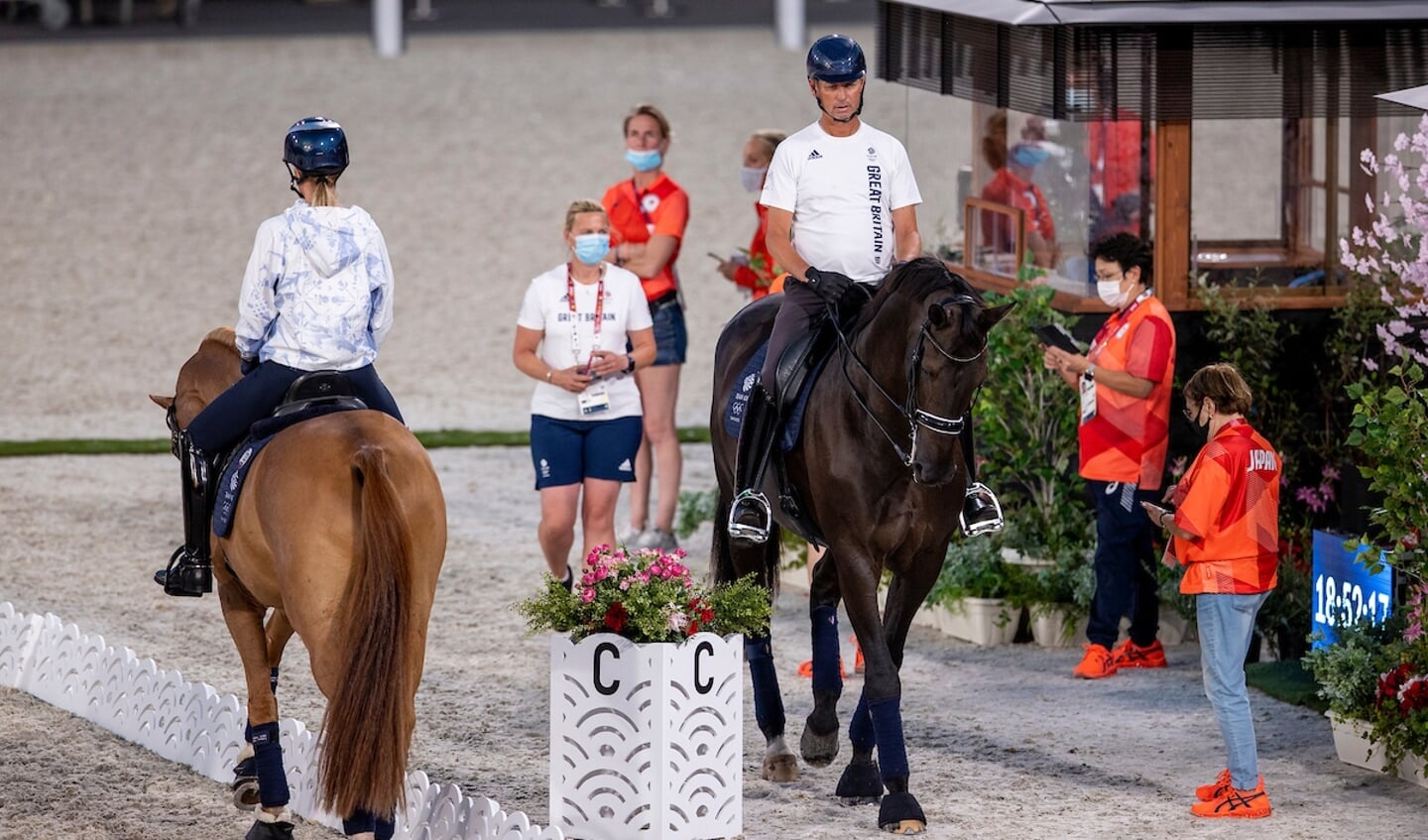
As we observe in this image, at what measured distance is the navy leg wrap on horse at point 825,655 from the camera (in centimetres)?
747

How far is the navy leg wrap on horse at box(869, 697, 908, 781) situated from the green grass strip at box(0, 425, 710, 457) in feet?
22.5

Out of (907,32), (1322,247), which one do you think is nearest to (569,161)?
(907,32)

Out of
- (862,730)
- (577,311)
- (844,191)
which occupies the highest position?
(844,191)

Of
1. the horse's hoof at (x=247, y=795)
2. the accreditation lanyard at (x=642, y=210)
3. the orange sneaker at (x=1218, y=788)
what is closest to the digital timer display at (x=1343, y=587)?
the orange sneaker at (x=1218, y=788)

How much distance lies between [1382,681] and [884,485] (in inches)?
75.6

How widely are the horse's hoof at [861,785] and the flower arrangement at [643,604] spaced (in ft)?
2.22

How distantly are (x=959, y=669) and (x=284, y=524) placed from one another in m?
3.90

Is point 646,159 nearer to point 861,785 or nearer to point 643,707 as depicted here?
point 861,785

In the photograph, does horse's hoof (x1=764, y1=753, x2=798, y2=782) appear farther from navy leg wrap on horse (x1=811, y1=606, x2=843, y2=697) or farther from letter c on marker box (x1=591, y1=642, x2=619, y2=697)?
letter c on marker box (x1=591, y1=642, x2=619, y2=697)

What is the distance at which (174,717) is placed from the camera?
7.70 m

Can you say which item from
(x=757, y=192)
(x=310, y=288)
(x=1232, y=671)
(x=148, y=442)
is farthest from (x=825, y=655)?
(x=148, y=442)

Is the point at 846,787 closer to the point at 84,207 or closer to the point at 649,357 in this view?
the point at 649,357

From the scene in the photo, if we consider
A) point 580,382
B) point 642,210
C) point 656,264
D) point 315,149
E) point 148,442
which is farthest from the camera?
point 148,442

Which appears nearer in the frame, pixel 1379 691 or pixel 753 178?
pixel 1379 691
